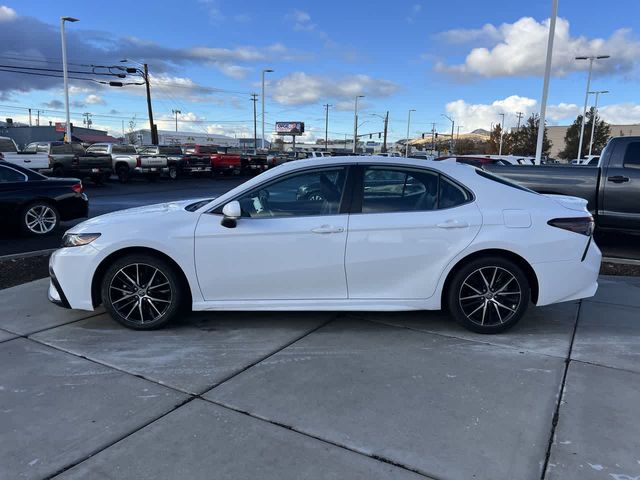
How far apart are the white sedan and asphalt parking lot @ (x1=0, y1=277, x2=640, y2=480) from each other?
33 centimetres

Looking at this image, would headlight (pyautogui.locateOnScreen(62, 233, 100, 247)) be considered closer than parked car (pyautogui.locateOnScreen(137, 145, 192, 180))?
Yes

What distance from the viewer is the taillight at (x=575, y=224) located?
4379 mm

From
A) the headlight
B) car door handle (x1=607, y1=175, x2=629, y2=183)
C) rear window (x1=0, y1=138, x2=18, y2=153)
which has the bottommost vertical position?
the headlight

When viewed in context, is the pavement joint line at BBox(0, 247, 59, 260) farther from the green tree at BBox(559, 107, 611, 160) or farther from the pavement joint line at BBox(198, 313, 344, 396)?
the green tree at BBox(559, 107, 611, 160)

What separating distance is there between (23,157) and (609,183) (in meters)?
19.3

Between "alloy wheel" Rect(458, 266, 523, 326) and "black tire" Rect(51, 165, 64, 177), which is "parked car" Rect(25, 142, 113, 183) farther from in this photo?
"alloy wheel" Rect(458, 266, 523, 326)

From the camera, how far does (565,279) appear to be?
14.5 feet

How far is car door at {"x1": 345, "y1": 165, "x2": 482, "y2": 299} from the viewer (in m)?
4.32

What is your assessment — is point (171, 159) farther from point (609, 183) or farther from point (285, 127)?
point (285, 127)

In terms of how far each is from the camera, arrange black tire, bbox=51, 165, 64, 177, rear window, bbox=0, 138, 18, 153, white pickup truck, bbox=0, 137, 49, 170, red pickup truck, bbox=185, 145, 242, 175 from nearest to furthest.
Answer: white pickup truck, bbox=0, 137, 49, 170, rear window, bbox=0, 138, 18, 153, black tire, bbox=51, 165, 64, 177, red pickup truck, bbox=185, 145, 242, 175

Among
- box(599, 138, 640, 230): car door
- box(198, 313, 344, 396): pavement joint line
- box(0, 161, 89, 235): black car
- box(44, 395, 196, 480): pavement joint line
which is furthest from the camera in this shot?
box(0, 161, 89, 235): black car

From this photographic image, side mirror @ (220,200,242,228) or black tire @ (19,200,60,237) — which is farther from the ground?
side mirror @ (220,200,242,228)

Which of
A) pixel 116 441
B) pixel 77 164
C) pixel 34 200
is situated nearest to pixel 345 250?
pixel 116 441

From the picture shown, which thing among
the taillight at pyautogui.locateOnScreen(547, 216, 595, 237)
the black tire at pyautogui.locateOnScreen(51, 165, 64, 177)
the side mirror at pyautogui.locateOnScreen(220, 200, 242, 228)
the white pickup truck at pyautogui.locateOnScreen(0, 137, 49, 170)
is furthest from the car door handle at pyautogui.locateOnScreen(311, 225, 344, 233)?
the black tire at pyautogui.locateOnScreen(51, 165, 64, 177)
